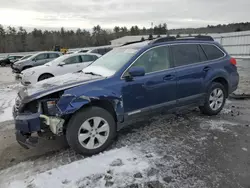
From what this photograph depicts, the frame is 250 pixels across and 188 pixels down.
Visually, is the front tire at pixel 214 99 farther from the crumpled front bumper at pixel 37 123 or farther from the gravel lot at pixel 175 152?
the crumpled front bumper at pixel 37 123

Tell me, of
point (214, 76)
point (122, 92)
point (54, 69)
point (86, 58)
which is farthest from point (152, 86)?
point (86, 58)

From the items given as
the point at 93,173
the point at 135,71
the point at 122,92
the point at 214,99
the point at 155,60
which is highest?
the point at 155,60

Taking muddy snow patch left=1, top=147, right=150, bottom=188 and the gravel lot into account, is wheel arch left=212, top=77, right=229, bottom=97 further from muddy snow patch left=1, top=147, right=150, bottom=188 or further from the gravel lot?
muddy snow patch left=1, top=147, right=150, bottom=188

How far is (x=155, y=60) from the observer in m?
4.28

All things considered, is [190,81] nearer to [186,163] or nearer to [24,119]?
[186,163]

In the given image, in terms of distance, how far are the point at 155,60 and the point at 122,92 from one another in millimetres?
1023

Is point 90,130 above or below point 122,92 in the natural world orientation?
below

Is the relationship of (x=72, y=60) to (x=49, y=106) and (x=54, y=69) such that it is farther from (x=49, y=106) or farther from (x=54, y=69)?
(x=49, y=106)


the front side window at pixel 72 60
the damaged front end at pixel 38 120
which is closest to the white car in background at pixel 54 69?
the front side window at pixel 72 60

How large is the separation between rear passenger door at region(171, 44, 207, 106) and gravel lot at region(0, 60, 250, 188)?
629 millimetres

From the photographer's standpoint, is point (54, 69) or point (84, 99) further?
point (54, 69)

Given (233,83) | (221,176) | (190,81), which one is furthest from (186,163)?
(233,83)

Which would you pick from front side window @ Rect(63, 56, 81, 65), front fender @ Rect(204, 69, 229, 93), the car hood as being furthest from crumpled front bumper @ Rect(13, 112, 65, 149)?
front side window @ Rect(63, 56, 81, 65)

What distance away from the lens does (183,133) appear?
441 centimetres
